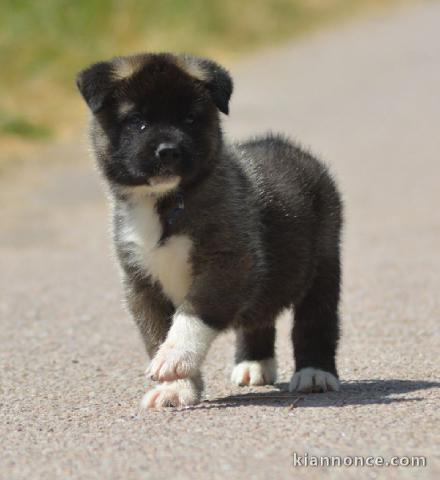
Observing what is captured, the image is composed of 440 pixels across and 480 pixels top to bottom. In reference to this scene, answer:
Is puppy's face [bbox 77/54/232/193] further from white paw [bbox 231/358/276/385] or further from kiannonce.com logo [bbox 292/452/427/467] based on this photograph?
kiannonce.com logo [bbox 292/452/427/467]

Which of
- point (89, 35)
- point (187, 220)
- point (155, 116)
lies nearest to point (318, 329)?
point (187, 220)

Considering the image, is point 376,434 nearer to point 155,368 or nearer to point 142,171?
point 155,368

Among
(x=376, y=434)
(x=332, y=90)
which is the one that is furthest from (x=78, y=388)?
(x=332, y=90)

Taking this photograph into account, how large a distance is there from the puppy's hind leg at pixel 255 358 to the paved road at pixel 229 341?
154mm

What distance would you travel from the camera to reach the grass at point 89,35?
55.7 ft

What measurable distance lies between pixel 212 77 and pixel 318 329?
55.4 inches

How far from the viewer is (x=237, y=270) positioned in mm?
5305

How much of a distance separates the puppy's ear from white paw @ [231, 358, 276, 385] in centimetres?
167

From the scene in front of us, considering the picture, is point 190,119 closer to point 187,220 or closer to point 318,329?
point 187,220

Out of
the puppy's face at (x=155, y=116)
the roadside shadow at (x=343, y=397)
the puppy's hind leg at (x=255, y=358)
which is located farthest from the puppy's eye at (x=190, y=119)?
the puppy's hind leg at (x=255, y=358)

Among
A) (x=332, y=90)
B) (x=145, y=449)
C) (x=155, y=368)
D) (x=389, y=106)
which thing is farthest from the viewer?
(x=332, y=90)

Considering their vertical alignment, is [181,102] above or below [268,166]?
above

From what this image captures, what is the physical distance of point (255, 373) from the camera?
6176 millimetres

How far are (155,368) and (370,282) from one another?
13.3 feet
